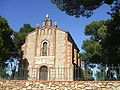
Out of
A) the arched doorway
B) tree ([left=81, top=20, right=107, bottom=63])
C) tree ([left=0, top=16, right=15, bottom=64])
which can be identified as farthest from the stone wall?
tree ([left=81, top=20, right=107, bottom=63])

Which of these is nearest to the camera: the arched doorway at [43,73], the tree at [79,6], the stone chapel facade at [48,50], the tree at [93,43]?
the tree at [79,6]

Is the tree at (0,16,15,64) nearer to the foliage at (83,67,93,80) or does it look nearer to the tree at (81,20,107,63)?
the tree at (81,20,107,63)

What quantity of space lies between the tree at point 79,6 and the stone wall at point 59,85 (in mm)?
5930

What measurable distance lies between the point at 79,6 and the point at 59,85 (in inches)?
254

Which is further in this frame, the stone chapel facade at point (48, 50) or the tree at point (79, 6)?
the stone chapel facade at point (48, 50)

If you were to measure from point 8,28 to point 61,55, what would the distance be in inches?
309

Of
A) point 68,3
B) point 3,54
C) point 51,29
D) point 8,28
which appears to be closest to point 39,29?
point 51,29

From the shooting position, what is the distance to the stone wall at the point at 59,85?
11594 mm

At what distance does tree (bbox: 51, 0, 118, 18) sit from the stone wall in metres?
5.93

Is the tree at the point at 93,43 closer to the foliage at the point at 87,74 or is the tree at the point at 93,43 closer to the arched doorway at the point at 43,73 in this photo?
the arched doorway at the point at 43,73

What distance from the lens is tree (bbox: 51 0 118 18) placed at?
1539 cm

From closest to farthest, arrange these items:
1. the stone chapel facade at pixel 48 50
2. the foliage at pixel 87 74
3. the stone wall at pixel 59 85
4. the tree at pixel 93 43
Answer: the stone wall at pixel 59 85, the foliage at pixel 87 74, the stone chapel facade at pixel 48 50, the tree at pixel 93 43

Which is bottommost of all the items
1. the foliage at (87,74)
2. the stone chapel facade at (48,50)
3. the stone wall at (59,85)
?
the stone wall at (59,85)

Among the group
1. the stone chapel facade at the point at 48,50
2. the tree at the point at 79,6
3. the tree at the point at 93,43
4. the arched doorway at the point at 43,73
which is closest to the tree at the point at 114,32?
the tree at the point at 79,6
